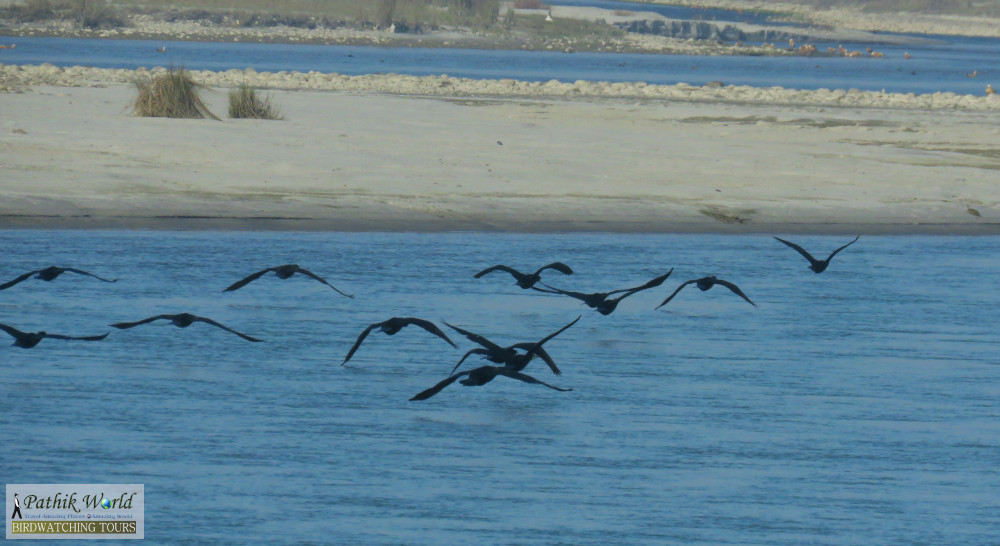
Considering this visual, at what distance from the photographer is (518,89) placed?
34906mm

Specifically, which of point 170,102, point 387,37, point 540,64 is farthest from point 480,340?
point 387,37

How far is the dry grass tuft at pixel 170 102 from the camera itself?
20750 millimetres

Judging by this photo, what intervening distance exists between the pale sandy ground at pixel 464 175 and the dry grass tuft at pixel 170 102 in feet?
1.38

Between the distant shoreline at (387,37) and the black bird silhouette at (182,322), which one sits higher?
the black bird silhouette at (182,322)

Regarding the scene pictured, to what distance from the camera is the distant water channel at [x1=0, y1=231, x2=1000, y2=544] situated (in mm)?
6020

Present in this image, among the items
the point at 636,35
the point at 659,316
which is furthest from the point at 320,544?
the point at 636,35

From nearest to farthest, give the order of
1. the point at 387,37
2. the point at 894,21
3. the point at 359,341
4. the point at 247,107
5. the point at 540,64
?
1. the point at 359,341
2. the point at 247,107
3. the point at 540,64
4. the point at 387,37
5. the point at 894,21

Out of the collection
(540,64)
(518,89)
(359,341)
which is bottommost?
(540,64)

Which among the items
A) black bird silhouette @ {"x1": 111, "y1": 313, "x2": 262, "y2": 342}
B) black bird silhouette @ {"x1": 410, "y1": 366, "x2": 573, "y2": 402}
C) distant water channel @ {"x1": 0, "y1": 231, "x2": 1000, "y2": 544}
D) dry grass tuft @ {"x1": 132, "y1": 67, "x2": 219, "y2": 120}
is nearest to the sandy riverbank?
dry grass tuft @ {"x1": 132, "y1": 67, "x2": 219, "y2": 120}

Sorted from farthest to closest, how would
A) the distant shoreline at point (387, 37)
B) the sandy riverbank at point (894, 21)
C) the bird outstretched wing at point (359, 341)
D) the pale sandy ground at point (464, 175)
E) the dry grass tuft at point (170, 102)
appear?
the sandy riverbank at point (894, 21) < the distant shoreline at point (387, 37) < the dry grass tuft at point (170, 102) < the pale sandy ground at point (464, 175) < the bird outstretched wing at point (359, 341)

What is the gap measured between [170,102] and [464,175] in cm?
670

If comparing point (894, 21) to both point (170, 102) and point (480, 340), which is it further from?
point (480, 340)

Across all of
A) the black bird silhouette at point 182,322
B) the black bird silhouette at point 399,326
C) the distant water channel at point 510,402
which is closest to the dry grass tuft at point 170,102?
the distant water channel at point 510,402

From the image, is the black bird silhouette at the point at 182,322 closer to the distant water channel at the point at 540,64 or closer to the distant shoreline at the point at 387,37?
the distant water channel at the point at 540,64
